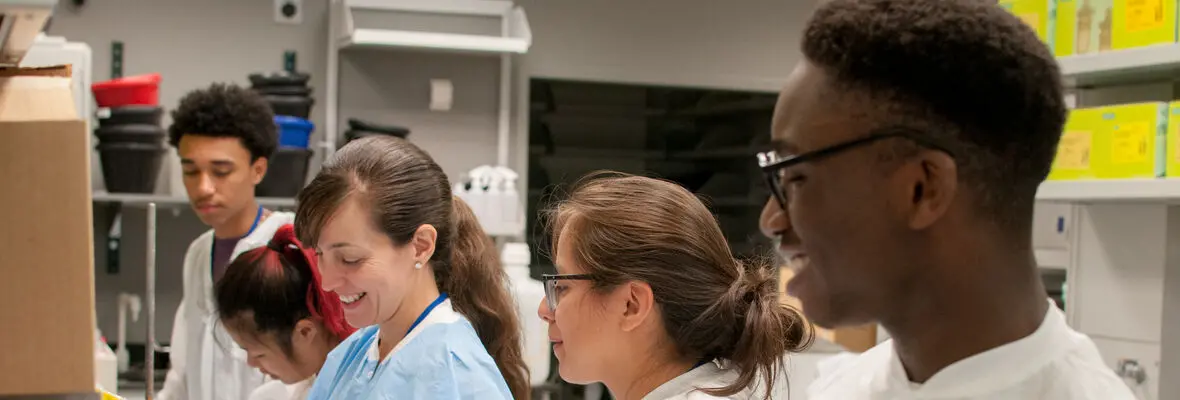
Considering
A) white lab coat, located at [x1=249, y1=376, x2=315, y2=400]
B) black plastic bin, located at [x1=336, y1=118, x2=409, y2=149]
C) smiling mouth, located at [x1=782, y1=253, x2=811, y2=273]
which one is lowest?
white lab coat, located at [x1=249, y1=376, x2=315, y2=400]

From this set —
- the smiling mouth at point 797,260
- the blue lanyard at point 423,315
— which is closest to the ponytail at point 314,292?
the blue lanyard at point 423,315

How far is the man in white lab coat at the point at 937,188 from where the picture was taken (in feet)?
2.77

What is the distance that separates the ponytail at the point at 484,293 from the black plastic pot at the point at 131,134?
2.35 meters

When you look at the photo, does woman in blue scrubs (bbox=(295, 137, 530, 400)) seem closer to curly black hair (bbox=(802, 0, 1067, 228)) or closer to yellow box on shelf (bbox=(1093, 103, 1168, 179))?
curly black hair (bbox=(802, 0, 1067, 228))

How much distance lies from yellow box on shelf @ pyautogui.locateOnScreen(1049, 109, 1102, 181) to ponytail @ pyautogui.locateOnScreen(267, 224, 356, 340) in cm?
163

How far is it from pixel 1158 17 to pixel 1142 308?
763 millimetres

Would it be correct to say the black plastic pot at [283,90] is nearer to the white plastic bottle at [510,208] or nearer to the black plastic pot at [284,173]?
the black plastic pot at [284,173]

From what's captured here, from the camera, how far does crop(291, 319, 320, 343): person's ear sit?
218cm

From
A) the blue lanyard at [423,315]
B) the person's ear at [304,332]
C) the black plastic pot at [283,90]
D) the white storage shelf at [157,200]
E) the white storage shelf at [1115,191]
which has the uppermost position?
the black plastic pot at [283,90]

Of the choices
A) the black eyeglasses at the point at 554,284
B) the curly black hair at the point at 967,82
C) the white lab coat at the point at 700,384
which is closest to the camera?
the curly black hair at the point at 967,82

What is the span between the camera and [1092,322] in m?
3.02

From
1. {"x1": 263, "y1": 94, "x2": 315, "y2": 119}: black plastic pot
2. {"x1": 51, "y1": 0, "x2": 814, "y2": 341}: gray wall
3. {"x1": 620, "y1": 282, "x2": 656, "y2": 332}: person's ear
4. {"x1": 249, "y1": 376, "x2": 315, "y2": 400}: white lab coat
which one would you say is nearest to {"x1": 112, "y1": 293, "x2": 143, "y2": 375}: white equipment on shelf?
{"x1": 51, "y1": 0, "x2": 814, "y2": 341}: gray wall

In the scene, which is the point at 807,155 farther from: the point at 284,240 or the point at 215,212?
the point at 215,212

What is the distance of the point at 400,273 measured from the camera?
182cm
